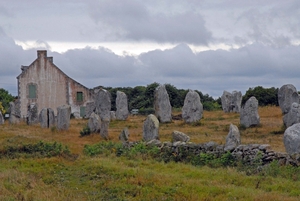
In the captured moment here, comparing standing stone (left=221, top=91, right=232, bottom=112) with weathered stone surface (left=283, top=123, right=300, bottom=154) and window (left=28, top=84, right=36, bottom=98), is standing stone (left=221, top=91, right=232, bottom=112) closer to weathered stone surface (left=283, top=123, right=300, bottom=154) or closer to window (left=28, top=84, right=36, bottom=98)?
window (left=28, top=84, right=36, bottom=98)

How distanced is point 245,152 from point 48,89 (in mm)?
39634

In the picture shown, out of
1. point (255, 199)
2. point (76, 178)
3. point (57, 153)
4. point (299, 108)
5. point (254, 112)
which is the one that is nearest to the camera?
point (255, 199)

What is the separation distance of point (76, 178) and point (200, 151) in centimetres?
411

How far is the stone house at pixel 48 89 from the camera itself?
52438mm

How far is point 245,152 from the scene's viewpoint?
15.2 m

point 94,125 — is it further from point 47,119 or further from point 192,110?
point 192,110

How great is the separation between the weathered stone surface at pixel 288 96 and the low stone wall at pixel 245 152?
657 inches

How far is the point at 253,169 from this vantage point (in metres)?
14.0

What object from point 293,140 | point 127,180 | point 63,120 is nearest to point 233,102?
point 63,120

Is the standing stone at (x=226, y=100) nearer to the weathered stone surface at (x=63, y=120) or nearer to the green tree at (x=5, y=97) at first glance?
the weathered stone surface at (x=63, y=120)

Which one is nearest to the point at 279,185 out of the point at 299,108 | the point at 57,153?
the point at 57,153

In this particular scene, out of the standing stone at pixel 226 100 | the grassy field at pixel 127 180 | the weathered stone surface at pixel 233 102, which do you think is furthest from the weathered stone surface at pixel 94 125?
the standing stone at pixel 226 100

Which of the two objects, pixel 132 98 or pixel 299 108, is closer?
pixel 299 108

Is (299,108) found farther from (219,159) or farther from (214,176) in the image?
(214,176)
